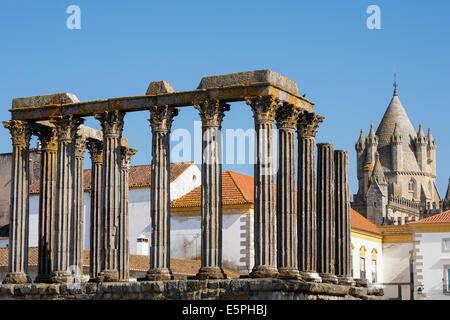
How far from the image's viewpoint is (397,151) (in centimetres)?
15412

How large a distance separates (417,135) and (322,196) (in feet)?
393

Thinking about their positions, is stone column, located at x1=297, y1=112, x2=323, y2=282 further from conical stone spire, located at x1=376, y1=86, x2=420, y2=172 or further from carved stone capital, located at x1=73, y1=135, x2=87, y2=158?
conical stone spire, located at x1=376, y1=86, x2=420, y2=172

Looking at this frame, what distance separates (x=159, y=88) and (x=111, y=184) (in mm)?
3798

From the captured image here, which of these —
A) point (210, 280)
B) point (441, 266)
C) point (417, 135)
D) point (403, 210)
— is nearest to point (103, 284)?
point (210, 280)

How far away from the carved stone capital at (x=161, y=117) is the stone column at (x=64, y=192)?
3.32 meters

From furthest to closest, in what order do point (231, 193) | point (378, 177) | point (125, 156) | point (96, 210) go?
point (378, 177), point (231, 193), point (125, 156), point (96, 210)

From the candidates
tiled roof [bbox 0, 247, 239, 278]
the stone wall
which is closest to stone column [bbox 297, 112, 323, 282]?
the stone wall

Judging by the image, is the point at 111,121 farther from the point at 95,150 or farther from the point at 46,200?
the point at 95,150

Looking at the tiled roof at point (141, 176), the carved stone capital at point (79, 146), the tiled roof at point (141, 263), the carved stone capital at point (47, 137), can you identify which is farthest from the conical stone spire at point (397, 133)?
the carved stone capital at point (47, 137)

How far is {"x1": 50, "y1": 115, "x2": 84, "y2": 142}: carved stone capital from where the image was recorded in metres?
40.7

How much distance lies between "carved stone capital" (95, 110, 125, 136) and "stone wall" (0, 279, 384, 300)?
18.0 ft

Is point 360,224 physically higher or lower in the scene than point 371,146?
lower

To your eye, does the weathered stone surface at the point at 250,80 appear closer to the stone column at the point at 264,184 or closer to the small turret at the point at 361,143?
the stone column at the point at 264,184

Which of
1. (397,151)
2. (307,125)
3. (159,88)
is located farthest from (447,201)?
(159,88)
